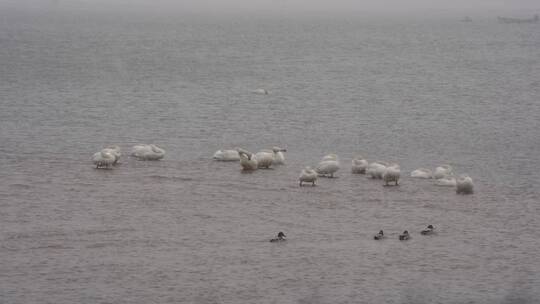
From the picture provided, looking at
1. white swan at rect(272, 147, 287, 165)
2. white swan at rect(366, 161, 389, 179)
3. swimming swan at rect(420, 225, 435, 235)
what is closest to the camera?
swimming swan at rect(420, 225, 435, 235)

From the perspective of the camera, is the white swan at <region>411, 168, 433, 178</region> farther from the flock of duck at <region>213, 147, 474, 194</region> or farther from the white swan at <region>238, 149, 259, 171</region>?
the white swan at <region>238, 149, 259, 171</region>

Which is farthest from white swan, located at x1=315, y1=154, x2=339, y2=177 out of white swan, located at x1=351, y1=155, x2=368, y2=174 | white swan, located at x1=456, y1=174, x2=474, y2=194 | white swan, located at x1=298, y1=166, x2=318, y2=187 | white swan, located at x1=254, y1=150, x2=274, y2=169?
white swan, located at x1=456, y1=174, x2=474, y2=194

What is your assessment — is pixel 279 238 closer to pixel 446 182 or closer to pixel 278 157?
pixel 446 182

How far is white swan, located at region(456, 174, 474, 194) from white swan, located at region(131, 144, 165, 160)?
34.5 ft

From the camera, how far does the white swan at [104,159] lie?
35.9 metres

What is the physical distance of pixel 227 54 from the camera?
363ft

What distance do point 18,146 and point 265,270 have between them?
1826cm

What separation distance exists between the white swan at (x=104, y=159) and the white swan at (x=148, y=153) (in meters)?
1.65

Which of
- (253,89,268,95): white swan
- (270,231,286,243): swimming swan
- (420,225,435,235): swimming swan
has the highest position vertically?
(253,89,268,95): white swan

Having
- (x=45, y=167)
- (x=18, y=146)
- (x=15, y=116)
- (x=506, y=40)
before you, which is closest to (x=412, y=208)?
(x=45, y=167)

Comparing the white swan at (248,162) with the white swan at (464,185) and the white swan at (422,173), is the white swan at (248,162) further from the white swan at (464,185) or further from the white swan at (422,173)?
the white swan at (464,185)

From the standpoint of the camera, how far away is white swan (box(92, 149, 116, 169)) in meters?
35.9

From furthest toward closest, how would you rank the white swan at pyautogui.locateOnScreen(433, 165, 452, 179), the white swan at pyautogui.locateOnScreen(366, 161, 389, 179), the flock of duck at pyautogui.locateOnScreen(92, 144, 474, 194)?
the white swan at pyautogui.locateOnScreen(366, 161, 389, 179) → the white swan at pyautogui.locateOnScreen(433, 165, 452, 179) → the flock of duck at pyautogui.locateOnScreen(92, 144, 474, 194)

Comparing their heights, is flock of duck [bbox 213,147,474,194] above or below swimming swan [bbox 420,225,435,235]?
above
